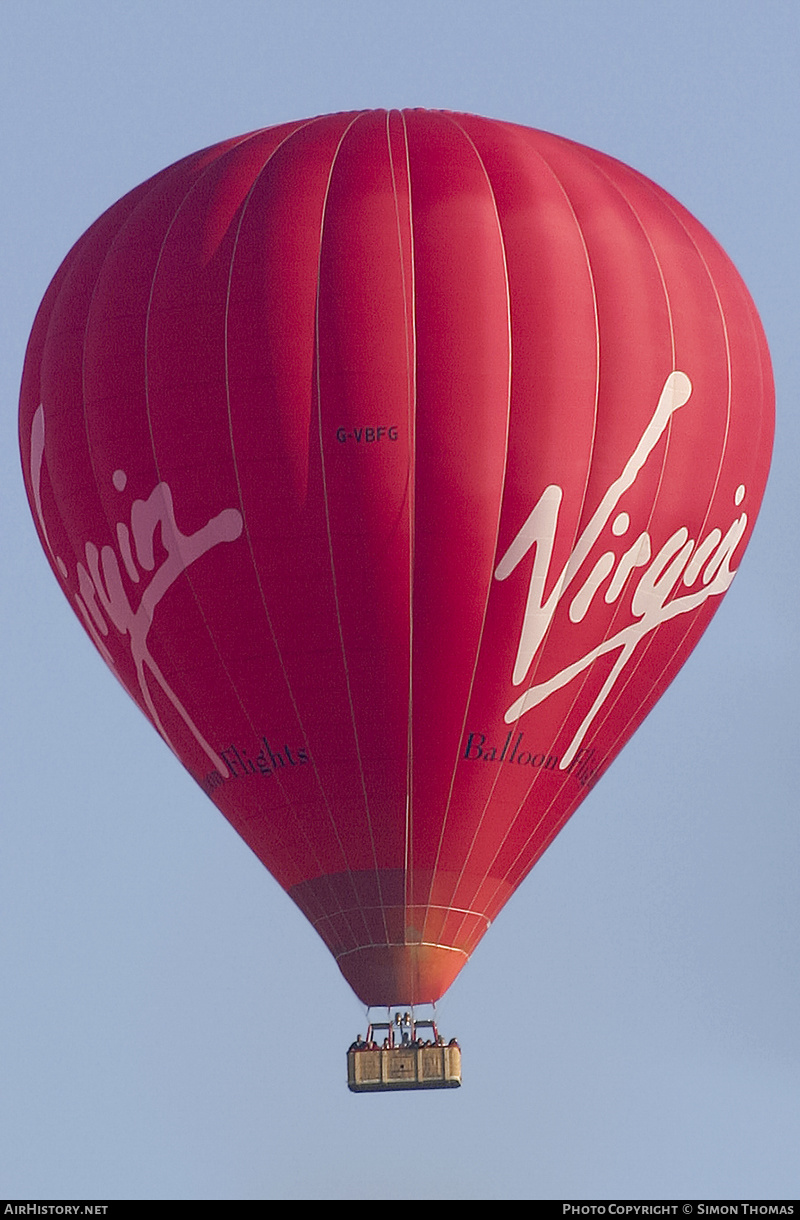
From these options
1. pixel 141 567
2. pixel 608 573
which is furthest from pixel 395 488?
pixel 141 567

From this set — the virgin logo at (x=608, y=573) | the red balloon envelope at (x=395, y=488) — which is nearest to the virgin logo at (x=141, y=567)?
the red balloon envelope at (x=395, y=488)

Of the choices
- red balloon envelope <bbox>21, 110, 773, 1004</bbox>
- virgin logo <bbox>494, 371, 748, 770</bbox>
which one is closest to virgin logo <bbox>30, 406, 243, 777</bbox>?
red balloon envelope <bbox>21, 110, 773, 1004</bbox>

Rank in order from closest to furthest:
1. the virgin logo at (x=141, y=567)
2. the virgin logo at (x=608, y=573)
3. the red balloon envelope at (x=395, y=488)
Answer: the red balloon envelope at (x=395, y=488), the virgin logo at (x=608, y=573), the virgin logo at (x=141, y=567)

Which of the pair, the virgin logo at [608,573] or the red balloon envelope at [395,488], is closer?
the red balloon envelope at [395,488]

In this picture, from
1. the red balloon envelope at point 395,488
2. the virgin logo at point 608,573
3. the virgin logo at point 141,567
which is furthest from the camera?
the virgin logo at point 141,567

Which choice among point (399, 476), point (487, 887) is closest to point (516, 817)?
point (487, 887)

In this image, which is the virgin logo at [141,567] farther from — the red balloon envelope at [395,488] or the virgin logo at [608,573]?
the virgin logo at [608,573]
